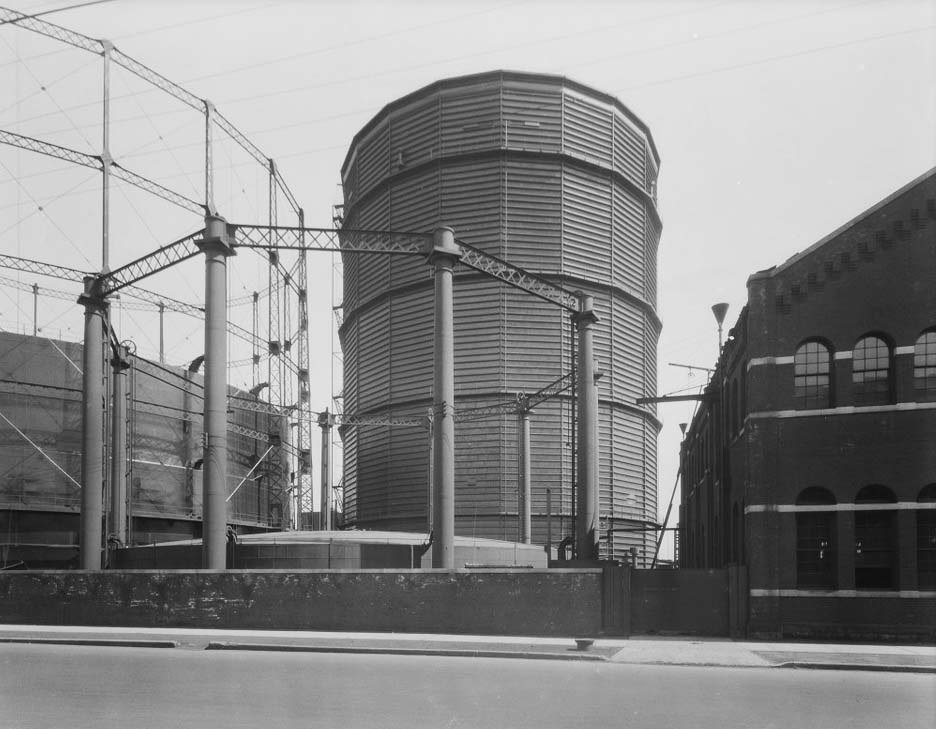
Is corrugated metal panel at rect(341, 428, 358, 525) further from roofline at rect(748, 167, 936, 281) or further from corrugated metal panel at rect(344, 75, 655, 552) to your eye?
roofline at rect(748, 167, 936, 281)

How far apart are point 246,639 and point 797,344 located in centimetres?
1327

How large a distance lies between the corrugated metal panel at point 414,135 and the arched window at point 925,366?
25099 millimetres

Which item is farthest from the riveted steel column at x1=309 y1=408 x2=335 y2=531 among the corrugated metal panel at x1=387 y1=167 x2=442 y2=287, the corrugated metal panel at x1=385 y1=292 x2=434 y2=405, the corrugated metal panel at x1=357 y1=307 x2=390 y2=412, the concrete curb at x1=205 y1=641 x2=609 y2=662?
the concrete curb at x1=205 y1=641 x2=609 y2=662

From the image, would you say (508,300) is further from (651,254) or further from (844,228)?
(844,228)

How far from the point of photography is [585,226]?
132 ft

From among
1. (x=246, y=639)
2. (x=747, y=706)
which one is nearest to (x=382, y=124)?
(x=246, y=639)

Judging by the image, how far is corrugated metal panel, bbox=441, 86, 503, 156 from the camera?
3981 cm

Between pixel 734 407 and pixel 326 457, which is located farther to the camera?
pixel 326 457

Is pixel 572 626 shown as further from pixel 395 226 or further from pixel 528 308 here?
pixel 395 226

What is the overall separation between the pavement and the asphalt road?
539 mm

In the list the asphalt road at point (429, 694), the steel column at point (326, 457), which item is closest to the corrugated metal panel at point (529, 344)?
the steel column at point (326, 457)

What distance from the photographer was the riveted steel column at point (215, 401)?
20906 millimetres

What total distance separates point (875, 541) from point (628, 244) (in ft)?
81.2

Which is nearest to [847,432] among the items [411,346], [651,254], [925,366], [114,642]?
[925,366]
